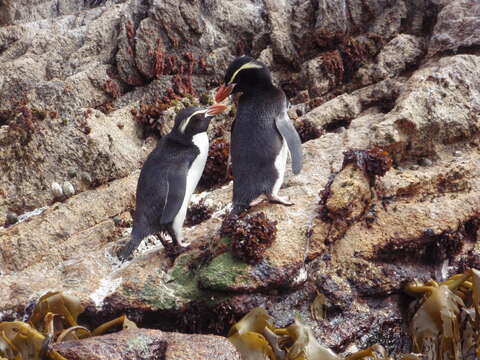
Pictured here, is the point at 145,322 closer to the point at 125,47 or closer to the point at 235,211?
the point at 235,211

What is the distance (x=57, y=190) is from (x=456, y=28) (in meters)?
7.01

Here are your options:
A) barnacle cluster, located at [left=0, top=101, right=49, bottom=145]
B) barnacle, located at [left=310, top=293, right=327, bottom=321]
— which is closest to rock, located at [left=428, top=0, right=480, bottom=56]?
barnacle, located at [left=310, top=293, right=327, bottom=321]

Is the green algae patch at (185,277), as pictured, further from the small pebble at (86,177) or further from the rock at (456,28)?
the rock at (456,28)

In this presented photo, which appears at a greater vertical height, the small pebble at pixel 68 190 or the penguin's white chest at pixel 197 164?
the penguin's white chest at pixel 197 164

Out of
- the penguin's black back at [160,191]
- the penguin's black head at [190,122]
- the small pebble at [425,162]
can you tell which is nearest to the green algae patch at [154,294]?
the penguin's black back at [160,191]

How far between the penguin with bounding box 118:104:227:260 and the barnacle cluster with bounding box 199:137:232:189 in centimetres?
122

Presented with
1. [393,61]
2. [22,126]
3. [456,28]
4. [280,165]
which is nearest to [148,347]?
[280,165]

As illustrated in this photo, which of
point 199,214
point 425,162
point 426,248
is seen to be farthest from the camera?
point 425,162

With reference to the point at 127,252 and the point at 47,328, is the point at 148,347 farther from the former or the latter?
the point at 127,252

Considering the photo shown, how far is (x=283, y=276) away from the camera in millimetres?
4945

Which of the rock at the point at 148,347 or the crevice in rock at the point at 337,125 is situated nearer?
the rock at the point at 148,347

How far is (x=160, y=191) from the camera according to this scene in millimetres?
5633

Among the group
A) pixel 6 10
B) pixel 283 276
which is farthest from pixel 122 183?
pixel 6 10

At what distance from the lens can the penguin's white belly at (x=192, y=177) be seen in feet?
18.5
